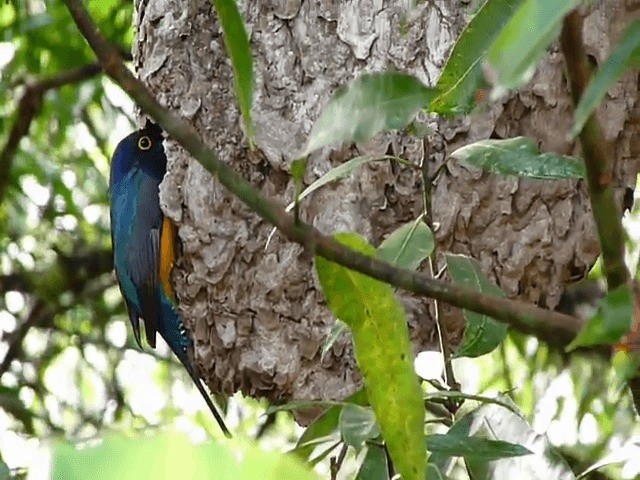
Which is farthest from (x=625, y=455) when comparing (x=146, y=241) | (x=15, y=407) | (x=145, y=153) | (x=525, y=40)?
(x=15, y=407)

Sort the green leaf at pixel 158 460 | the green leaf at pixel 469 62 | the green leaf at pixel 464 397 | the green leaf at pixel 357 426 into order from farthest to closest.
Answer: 1. the green leaf at pixel 464 397
2. the green leaf at pixel 357 426
3. the green leaf at pixel 469 62
4. the green leaf at pixel 158 460

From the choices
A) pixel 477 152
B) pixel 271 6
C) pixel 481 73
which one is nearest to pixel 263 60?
pixel 271 6

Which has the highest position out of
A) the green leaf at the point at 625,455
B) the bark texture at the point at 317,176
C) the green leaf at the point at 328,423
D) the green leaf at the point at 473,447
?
the bark texture at the point at 317,176

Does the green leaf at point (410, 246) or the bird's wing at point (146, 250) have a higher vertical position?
the bird's wing at point (146, 250)

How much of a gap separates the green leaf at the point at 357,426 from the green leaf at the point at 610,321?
287 millimetres

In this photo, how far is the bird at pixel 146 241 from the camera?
159cm

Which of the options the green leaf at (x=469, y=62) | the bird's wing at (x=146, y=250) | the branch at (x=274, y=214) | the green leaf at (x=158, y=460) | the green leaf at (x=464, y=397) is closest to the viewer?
the green leaf at (x=158, y=460)

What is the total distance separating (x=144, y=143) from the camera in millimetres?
1684

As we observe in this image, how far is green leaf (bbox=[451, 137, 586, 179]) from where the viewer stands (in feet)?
2.60

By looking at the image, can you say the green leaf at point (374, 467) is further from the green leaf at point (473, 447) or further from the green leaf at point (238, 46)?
the green leaf at point (238, 46)

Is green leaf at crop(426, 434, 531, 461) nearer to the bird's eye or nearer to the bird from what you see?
the bird

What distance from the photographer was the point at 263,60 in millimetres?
1437

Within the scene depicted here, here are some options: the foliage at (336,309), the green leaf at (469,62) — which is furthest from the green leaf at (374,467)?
the green leaf at (469,62)

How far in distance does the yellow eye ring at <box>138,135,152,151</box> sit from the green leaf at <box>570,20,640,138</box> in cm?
133
